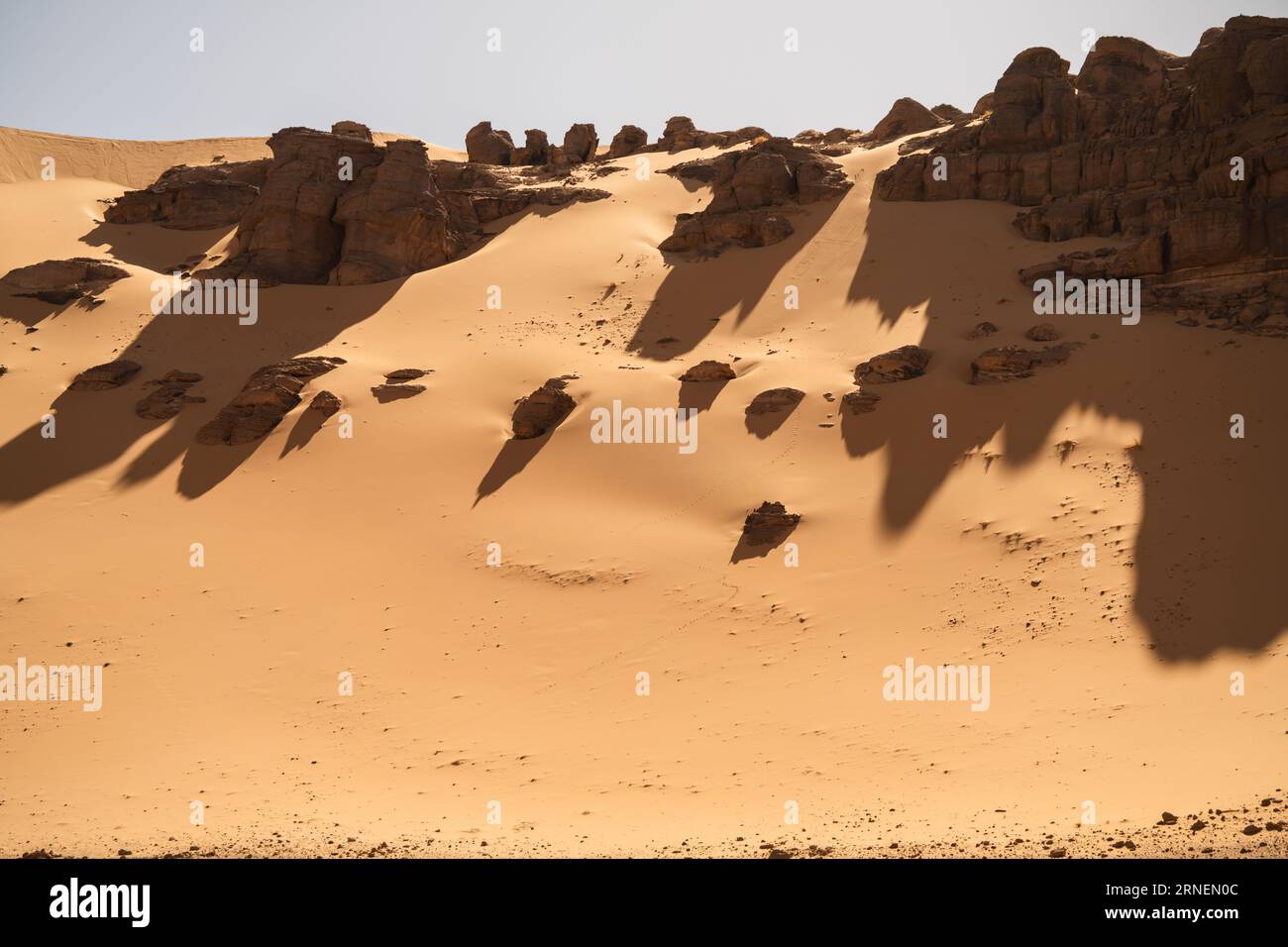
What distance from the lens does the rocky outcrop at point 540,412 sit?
74.5 feet

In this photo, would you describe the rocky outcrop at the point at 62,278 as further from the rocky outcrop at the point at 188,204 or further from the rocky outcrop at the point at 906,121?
the rocky outcrop at the point at 906,121

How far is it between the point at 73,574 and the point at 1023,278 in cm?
2265

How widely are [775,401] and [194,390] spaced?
1471 centimetres

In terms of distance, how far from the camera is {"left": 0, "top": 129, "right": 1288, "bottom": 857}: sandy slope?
10.3 meters

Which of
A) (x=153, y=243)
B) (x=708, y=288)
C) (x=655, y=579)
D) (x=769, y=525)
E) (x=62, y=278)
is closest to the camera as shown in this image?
(x=655, y=579)

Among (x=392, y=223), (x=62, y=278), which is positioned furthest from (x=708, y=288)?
(x=62, y=278)

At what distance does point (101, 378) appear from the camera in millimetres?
25406

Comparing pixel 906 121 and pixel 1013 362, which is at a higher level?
pixel 906 121

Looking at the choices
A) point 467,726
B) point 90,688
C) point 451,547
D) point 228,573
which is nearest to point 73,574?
point 228,573

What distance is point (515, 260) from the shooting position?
31.9 m

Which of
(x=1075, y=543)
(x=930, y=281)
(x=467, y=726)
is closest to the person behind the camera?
(x=467, y=726)

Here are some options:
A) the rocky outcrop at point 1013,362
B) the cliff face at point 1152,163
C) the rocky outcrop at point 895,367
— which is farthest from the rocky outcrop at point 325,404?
the cliff face at point 1152,163

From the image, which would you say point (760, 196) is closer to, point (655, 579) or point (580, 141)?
point (580, 141)
